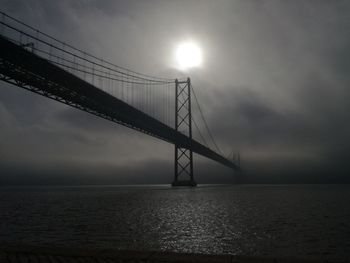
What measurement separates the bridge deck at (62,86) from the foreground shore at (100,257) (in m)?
23.6

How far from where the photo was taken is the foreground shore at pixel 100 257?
21.5ft

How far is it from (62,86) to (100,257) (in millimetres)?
28868

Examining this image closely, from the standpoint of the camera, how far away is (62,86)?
1309 inches

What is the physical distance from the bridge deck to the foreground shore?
23638 mm

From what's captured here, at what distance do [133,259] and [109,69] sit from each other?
155ft

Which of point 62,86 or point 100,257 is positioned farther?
point 62,86

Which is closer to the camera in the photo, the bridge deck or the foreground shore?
the foreground shore

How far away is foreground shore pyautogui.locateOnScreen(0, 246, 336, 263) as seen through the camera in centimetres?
654

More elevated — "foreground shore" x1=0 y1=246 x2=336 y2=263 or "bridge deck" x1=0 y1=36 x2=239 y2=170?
"bridge deck" x1=0 y1=36 x2=239 y2=170

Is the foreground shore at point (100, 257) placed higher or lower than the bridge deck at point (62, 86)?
lower

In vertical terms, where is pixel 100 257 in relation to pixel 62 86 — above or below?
below

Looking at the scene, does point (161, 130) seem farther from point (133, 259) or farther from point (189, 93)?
point (133, 259)

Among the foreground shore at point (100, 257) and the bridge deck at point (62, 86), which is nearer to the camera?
the foreground shore at point (100, 257)

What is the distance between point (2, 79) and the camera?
29.8m
